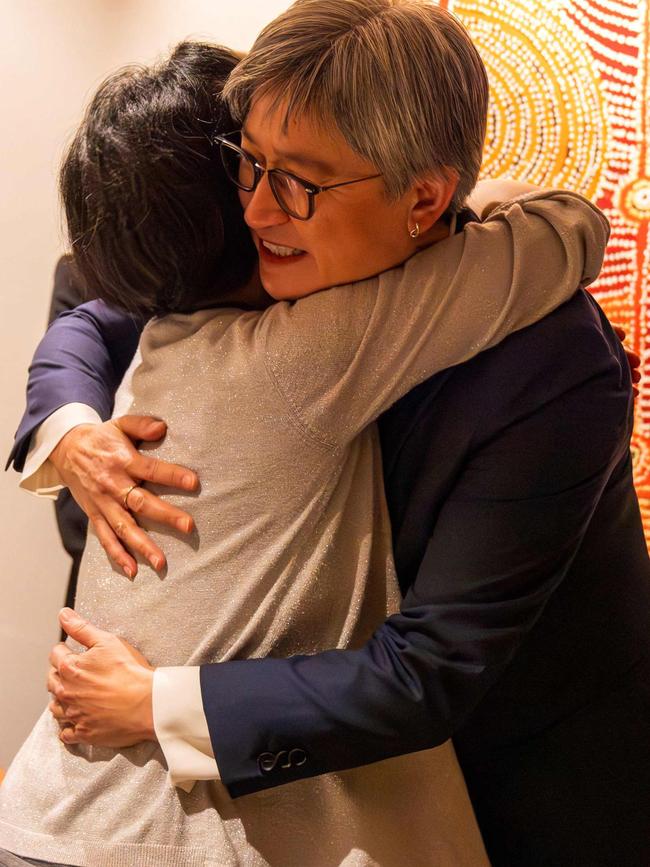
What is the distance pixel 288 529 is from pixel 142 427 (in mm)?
240

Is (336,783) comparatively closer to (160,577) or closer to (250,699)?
(250,699)

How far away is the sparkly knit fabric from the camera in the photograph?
3.26 feet

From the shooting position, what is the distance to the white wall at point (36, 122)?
1.83 m

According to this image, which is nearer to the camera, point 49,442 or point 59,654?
point 59,654

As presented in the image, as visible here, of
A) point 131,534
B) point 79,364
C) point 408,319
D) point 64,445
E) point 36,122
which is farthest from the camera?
point 36,122

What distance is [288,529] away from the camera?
1.03 meters

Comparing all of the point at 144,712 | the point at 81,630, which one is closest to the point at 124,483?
the point at 81,630

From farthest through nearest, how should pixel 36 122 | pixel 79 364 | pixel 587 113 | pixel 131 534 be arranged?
pixel 36 122, pixel 587 113, pixel 79 364, pixel 131 534

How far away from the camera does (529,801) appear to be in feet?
4.29

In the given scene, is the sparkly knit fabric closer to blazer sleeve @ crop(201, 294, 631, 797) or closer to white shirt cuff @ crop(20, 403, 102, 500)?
blazer sleeve @ crop(201, 294, 631, 797)

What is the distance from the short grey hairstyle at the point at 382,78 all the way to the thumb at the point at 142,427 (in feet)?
1.27

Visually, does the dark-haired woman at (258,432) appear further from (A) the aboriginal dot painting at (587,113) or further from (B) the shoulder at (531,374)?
(A) the aboriginal dot painting at (587,113)

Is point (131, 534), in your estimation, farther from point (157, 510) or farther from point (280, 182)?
point (280, 182)

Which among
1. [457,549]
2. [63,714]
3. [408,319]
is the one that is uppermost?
[408,319]
